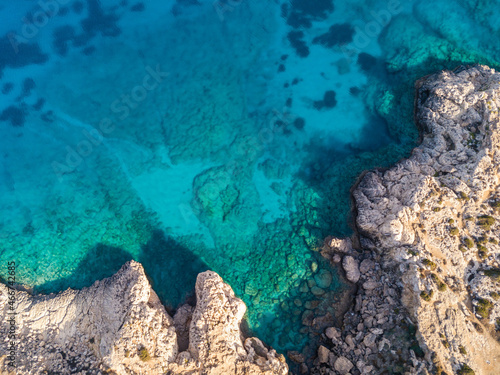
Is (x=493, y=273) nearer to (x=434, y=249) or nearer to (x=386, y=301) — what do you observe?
(x=434, y=249)

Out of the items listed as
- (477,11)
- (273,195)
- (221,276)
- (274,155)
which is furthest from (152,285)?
(477,11)

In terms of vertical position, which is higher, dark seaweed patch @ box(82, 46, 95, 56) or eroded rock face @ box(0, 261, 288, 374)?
dark seaweed patch @ box(82, 46, 95, 56)

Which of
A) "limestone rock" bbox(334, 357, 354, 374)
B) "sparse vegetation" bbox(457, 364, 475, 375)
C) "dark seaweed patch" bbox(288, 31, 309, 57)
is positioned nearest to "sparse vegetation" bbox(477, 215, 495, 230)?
"sparse vegetation" bbox(457, 364, 475, 375)

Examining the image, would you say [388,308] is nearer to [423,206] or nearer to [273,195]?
[423,206]

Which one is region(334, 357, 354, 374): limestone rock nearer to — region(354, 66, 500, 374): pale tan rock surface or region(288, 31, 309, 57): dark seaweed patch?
region(354, 66, 500, 374): pale tan rock surface

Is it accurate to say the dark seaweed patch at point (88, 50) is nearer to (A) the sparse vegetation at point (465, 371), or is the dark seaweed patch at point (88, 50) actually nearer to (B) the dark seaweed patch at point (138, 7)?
(B) the dark seaweed patch at point (138, 7)

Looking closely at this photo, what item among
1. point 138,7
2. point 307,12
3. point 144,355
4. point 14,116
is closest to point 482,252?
point 144,355

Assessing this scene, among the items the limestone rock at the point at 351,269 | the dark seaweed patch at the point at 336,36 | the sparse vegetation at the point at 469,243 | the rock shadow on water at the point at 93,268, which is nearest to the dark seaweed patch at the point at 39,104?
the rock shadow on water at the point at 93,268
